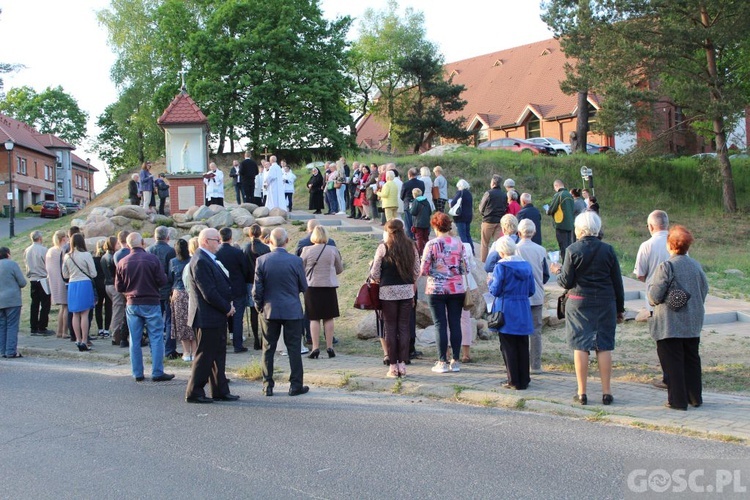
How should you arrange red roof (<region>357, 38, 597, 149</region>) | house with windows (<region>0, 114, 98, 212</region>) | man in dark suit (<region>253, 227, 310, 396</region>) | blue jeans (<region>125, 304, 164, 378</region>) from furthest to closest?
house with windows (<region>0, 114, 98, 212</region>), red roof (<region>357, 38, 597, 149</region>), blue jeans (<region>125, 304, 164, 378</region>), man in dark suit (<region>253, 227, 310, 396</region>)

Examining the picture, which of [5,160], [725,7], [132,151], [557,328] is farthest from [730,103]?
[5,160]

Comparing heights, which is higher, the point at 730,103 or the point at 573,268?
the point at 730,103

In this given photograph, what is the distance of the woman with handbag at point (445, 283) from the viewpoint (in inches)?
353

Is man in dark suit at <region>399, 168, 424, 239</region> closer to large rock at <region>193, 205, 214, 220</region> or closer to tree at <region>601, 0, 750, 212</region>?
large rock at <region>193, 205, 214, 220</region>

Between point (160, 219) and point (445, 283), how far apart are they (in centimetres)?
1401

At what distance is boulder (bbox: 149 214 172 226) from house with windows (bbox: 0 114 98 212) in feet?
139

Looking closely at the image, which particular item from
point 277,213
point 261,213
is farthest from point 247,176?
point 277,213

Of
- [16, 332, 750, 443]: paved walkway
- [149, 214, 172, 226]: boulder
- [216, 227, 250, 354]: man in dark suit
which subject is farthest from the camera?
[149, 214, 172, 226]: boulder

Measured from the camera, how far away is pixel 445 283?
8.95 metres

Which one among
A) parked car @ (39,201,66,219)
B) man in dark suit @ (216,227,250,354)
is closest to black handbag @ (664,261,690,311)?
man in dark suit @ (216,227,250,354)

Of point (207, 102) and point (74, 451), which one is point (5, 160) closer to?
point (207, 102)

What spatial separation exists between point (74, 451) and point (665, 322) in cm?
564

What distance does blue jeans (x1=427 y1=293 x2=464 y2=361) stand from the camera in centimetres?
900

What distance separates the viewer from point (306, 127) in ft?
136
